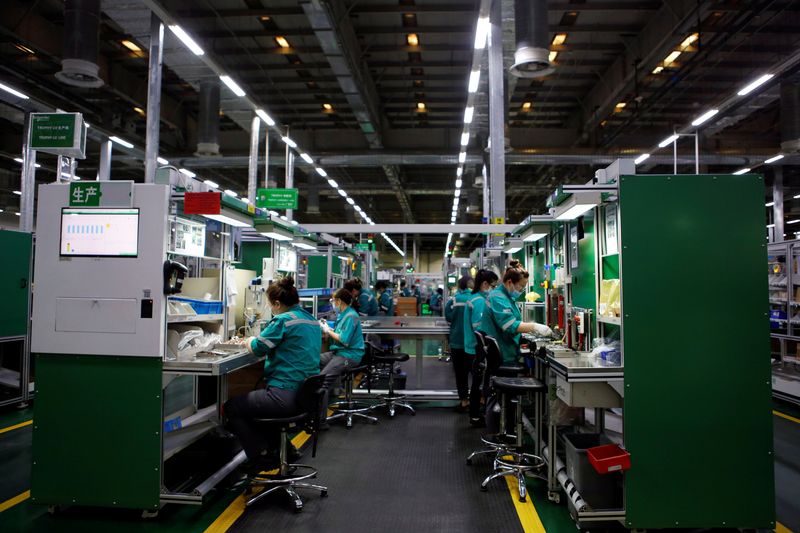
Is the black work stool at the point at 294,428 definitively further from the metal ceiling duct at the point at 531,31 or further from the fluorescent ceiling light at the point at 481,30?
the metal ceiling duct at the point at 531,31

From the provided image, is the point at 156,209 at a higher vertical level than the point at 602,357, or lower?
higher

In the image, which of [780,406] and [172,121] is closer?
[780,406]

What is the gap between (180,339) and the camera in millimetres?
3395

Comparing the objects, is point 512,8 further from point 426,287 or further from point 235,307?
point 426,287

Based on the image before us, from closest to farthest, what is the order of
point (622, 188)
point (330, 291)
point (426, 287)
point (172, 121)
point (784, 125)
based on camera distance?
point (622, 188) → point (330, 291) → point (784, 125) → point (172, 121) → point (426, 287)

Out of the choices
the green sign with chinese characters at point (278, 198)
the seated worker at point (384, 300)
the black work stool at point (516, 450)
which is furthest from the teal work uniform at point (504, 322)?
the seated worker at point (384, 300)

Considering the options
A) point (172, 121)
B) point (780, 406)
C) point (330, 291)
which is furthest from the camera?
point (172, 121)

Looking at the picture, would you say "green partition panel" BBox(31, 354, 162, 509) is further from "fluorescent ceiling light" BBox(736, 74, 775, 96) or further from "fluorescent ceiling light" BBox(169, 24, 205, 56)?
"fluorescent ceiling light" BBox(736, 74, 775, 96)

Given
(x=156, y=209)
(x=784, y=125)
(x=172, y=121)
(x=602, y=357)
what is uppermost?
(x=172, y=121)

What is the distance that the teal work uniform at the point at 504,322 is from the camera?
13.5 ft

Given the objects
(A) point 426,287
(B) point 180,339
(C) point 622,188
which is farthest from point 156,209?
(A) point 426,287

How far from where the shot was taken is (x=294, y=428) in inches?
134

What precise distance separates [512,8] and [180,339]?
222 inches

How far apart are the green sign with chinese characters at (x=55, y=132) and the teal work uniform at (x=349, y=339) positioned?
8.89 feet
